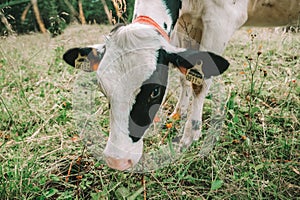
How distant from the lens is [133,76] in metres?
1.70

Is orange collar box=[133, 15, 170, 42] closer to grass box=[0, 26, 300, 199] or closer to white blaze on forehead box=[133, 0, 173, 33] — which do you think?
white blaze on forehead box=[133, 0, 173, 33]

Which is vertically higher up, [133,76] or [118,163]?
[133,76]

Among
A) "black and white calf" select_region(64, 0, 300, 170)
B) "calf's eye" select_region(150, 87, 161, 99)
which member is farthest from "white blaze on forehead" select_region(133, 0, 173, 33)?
"calf's eye" select_region(150, 87, 161, 99)

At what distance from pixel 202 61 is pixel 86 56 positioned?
0.73 m

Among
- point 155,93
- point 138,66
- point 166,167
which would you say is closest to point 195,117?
point 166,167

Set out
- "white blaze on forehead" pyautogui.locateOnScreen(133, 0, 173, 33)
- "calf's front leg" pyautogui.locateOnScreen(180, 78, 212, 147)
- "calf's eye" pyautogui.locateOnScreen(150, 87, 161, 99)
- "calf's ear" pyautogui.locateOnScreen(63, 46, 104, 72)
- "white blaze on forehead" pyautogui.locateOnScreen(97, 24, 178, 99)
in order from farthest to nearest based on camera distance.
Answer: "calf's front leg" pyautogui.locateOnScreen(180, 78, 212, 147), "white blaze on forehead" pyautogui.locateOnScreen(133, 0, 173, 33), "calf's ear" pyautogui.locateOnScreen(63, 46, 104, 72), "calf's eye" pyautogui.locateOnScreen(150, 87, 161, 99), "white blaze on forehead" pyautogui.locateOnScreen(97, 24, 178, 99)

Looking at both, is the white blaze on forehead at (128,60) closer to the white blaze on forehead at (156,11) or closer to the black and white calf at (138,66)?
the black and white calf at (138,66)

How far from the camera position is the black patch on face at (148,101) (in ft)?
5.73

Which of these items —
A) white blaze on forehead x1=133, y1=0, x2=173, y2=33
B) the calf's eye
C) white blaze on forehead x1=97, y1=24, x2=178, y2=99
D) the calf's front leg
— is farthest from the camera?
the calf's front leg

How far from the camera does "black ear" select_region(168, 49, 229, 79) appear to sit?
1775mm

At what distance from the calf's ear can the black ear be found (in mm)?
449

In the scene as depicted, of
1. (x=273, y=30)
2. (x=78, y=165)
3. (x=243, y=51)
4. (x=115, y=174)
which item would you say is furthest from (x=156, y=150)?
(x=273, y=30)

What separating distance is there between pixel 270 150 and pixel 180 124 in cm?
81

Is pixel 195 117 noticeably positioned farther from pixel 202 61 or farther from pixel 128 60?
pixel 128 60
